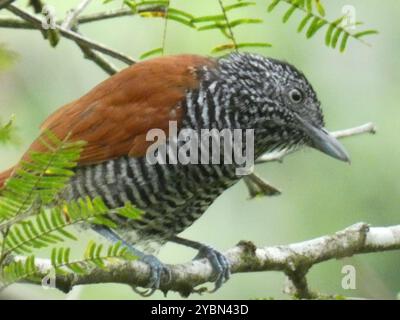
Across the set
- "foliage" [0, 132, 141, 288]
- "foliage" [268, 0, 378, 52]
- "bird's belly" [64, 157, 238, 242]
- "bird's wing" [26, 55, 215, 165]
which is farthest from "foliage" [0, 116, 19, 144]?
"bird's wing" [26, 55, 215, 165]

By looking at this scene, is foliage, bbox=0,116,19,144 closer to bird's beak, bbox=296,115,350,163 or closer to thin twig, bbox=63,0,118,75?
thin twig, bbox=63,0,118,75

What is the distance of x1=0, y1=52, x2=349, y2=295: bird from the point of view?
2.64m

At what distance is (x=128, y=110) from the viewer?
9.00ft

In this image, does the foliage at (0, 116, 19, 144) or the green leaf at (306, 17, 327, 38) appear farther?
the green leaf at (306, 17, 327, 38)

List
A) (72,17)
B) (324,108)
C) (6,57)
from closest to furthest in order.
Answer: (6,57) → (72,17) → (324,108)

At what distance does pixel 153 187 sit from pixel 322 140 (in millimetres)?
515

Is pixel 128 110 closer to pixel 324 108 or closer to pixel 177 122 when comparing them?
pixel 177 122

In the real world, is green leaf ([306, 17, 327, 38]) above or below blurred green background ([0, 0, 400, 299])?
above

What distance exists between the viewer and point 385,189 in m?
4.55

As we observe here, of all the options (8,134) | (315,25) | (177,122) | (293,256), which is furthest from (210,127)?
(8,134)

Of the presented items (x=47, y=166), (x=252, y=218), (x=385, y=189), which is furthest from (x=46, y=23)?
(x=385, y=189)

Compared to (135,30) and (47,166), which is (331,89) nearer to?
(135,30)

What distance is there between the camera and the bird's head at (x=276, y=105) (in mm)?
2719

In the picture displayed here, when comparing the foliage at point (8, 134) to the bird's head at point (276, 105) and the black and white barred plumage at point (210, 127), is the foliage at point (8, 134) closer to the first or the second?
the black and white barred plumage at point (210, 127)
